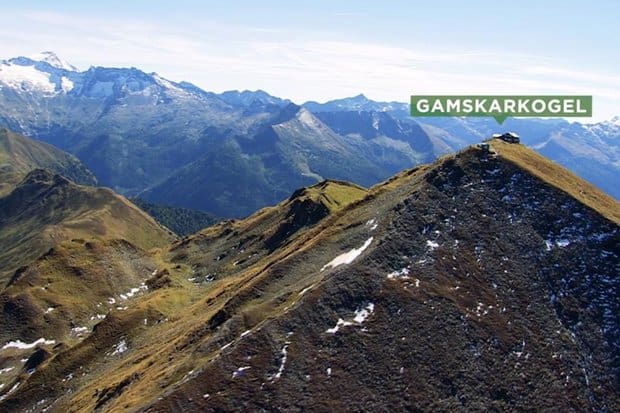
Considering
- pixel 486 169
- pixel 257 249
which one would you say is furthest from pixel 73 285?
pixel 486 169

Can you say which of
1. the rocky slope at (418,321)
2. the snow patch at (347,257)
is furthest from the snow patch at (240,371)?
the snow patch at (347,257)

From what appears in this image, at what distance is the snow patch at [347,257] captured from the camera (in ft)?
357

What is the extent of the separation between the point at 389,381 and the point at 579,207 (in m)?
59.0

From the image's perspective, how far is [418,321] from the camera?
3770 inches

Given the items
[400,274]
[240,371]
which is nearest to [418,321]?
[400,274]

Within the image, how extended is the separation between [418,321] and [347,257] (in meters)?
19.8

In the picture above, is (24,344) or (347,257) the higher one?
(347,257)

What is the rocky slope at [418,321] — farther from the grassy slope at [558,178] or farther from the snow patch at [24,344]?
the snow patch at [24,344]

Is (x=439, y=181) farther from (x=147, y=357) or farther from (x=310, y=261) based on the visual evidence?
(x=147, y=357)

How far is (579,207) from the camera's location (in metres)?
120

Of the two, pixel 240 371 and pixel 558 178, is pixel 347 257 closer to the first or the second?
pixel 240 371

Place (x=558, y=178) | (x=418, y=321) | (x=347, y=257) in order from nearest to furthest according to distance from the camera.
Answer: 1. (x=418, y=321)
2. (x=347, y=257)
3. (x=558, y=178)

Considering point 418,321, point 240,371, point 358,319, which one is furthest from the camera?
point 418,321

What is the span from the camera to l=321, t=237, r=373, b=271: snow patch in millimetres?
108875
